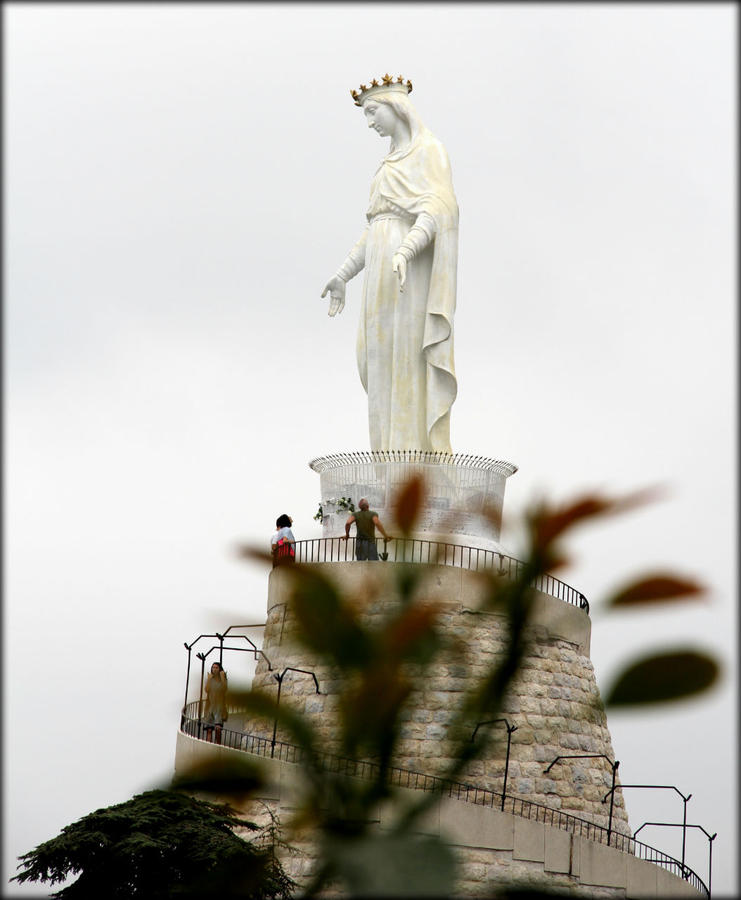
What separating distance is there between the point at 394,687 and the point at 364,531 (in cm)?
1435

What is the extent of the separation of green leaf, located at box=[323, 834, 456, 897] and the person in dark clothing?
46.3 ft

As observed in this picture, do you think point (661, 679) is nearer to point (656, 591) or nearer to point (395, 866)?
point (656, 591)

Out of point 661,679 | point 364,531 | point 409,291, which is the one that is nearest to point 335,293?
point 409,291

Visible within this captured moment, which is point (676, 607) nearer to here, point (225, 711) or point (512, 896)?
point (512, 896)

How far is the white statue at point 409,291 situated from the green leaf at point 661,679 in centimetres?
1667

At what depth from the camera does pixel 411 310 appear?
20016 millimetres

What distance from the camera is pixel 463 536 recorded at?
59.4 ft

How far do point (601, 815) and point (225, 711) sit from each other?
15.1 ft

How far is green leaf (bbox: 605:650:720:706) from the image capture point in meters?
2.79

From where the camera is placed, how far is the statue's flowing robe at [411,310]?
19.8 meters

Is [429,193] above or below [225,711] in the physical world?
above

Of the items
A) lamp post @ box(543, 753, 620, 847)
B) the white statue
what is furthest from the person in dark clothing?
lamp post @ box(543, 753, 620, 847)

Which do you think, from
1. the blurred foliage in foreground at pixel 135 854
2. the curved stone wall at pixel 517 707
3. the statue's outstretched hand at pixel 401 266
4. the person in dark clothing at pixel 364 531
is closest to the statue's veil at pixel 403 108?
the statue's outstretched hand at pixel 401 266

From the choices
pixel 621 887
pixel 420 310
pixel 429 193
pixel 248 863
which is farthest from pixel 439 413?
pixel 248 863
